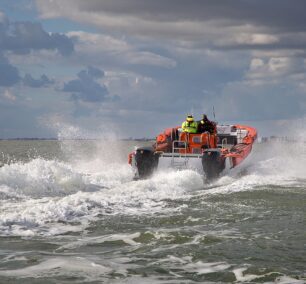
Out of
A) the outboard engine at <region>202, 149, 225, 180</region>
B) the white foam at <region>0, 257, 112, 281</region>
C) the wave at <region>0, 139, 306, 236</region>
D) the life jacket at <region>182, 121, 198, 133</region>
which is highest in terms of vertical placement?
the life jacket at <region>182, 121, 198, 133</region>

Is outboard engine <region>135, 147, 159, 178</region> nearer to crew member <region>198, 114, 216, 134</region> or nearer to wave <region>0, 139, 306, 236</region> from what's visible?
wave <region>0, 139, 306, 236</region>

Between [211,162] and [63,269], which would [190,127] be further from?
[63,269]

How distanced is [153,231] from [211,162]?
7916mm

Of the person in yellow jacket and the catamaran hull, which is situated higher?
the person in yellow jacket

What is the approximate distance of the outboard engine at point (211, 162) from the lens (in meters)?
16.1

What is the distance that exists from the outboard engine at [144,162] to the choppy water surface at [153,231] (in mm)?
809

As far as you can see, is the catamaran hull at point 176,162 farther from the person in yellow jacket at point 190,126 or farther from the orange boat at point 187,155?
the person in yellow jacket at point 190,126

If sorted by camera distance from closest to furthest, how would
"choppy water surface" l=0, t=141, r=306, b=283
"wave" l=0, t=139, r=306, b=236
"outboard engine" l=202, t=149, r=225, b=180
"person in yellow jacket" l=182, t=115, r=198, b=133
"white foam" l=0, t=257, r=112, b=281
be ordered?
"white foam" l=0, t=257, r=112, b=281 → "choppy water surface" l=0, t=141, r=306, b=283 → "wave" l=0, t=139, r=306, b=236 → "outboard engine" l=202, t=149, r=225, b=180 → "person in yellow jacket" l=182, t=115, r=198, b=133


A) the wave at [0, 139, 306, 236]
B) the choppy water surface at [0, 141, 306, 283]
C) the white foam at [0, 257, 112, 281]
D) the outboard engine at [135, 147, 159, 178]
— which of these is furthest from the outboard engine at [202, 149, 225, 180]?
the white foam at [0, 257, 112, 281]

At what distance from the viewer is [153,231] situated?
8.54 metres

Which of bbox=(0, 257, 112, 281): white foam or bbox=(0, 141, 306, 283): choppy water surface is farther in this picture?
bbox=(0, 141, 306, 283): choppy water surface

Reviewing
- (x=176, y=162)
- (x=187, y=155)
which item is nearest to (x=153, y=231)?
(x=176, y=162)

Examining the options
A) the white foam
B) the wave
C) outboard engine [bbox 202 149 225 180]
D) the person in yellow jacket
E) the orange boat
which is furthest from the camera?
the person in yellow jacket

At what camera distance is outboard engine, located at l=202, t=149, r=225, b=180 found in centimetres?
1608
